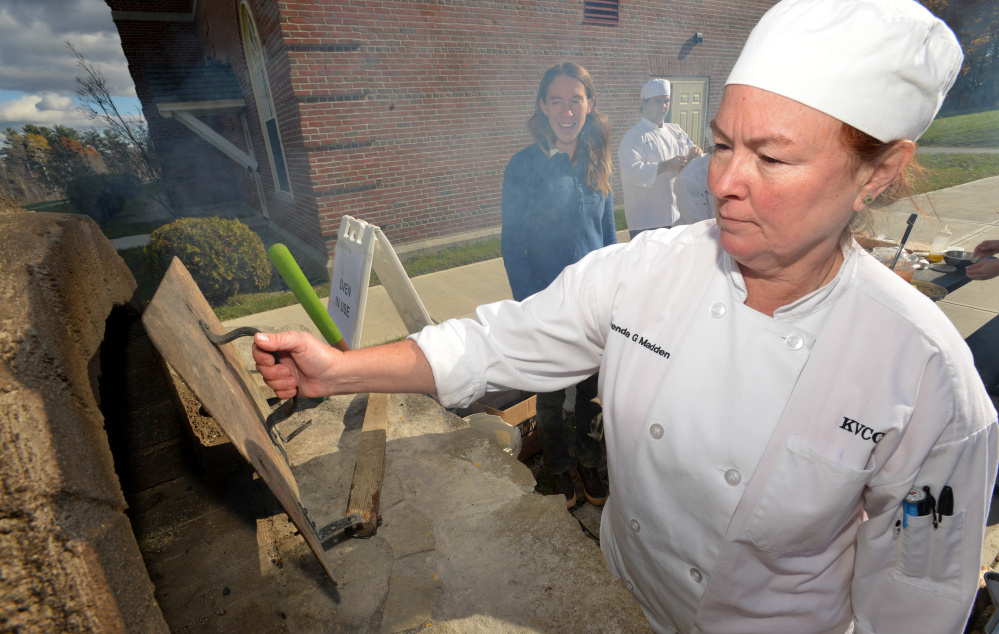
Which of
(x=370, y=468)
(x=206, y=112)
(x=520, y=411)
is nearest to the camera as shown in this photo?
(x=370, y=468)

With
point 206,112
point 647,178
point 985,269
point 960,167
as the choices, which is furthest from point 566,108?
point 960,167

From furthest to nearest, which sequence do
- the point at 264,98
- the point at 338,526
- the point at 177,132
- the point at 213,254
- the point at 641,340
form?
the point at 177,132, the point at 264,98, the point at 213,254, the point at 338,526, the point at 641,340

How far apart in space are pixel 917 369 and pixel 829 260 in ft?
1.00

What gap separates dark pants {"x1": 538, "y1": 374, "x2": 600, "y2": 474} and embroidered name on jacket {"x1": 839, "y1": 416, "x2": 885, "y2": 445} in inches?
77.1

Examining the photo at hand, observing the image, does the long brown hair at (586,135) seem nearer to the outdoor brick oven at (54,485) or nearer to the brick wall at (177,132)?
the outdoor brick oven at (54,485)

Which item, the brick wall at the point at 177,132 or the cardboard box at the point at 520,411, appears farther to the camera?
the brick wall at the point at 177,132

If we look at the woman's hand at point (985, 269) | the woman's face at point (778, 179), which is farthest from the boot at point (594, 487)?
the woman's hand at point (985, 269)

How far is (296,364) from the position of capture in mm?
1284

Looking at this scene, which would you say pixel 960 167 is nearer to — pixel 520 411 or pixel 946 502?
pixel 520 411

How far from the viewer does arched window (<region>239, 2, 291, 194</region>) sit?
8.50 metres

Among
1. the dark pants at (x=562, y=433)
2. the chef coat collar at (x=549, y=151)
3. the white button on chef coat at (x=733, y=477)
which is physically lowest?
the dark pants at (x=562, y=433)

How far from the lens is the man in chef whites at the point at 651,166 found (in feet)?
16.0

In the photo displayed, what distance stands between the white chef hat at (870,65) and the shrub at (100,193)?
66.3 ft

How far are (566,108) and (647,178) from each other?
2055 mm
